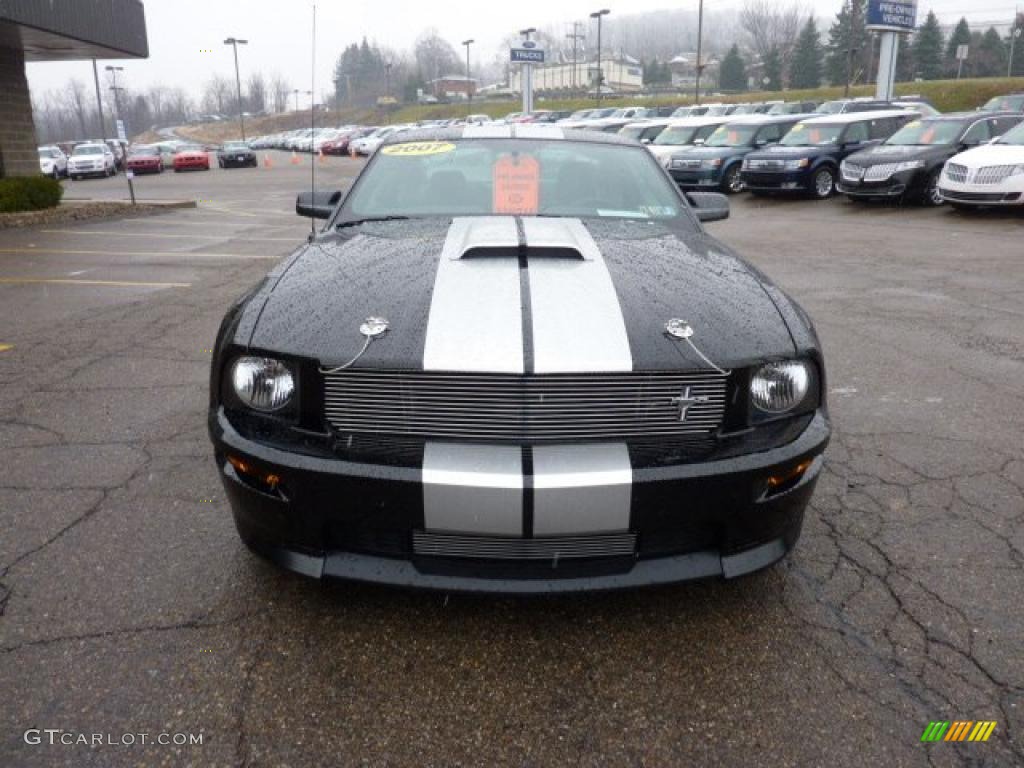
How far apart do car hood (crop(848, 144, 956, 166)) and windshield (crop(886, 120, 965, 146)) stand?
184 mm

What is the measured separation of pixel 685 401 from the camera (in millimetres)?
2096

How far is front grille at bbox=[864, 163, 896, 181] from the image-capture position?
13695 millimetres

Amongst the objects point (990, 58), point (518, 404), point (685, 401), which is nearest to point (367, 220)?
point (518, 404)

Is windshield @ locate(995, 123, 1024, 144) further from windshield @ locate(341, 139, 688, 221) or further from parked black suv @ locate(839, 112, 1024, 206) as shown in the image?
windshield @ locate(341, 139, 688, 221)

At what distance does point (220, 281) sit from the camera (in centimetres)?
821

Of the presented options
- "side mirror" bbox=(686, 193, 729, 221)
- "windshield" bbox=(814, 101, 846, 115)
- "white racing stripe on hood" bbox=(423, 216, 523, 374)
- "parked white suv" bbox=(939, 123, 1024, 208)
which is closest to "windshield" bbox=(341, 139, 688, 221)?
"side mirror" bbox=(686, 193, 729, 221)

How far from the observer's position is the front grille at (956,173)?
12172 mm

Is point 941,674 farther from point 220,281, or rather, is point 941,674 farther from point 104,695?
point 220,281

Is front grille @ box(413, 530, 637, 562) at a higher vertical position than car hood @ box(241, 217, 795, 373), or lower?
lower

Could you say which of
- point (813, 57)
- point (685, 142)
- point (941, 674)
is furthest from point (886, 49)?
point (813, 57)

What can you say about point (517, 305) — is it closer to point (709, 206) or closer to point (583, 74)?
point (709, 206)

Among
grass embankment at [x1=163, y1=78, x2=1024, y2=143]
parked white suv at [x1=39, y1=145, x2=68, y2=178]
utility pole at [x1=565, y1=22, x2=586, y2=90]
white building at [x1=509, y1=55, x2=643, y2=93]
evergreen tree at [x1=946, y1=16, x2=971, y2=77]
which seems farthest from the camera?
white building at [x1=509, y1=55, x2=643, y2=93]

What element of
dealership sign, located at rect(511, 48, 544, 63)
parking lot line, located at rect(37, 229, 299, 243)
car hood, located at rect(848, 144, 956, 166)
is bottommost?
parking lot line, located at rect(37, 229, 299, 243)

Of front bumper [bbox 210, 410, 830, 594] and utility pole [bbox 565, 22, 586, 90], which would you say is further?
utility pole [bbox 565, 22, 586, 90]
